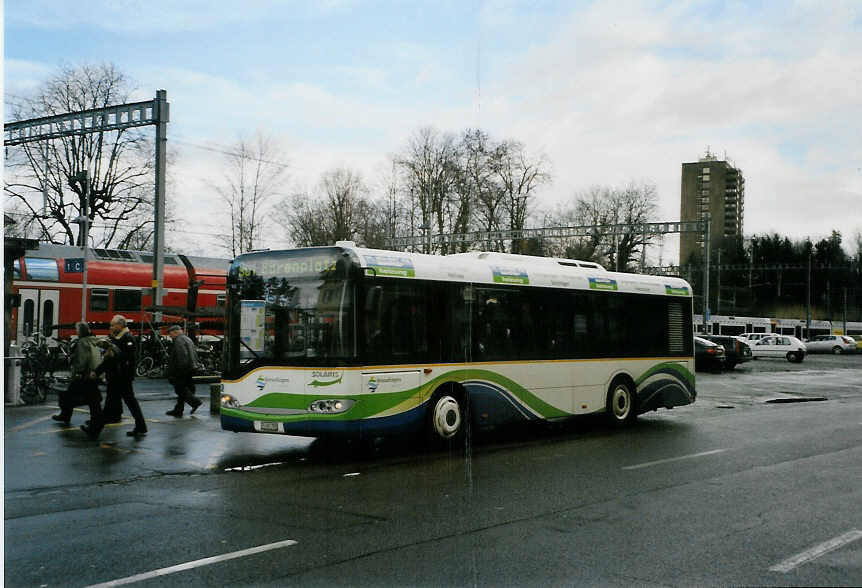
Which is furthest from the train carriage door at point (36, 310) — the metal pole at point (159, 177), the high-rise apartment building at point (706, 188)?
the high-rise apartment building at point (706, 188)

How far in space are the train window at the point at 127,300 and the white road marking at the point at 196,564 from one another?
29306 mm

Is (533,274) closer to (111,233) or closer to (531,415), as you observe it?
(531,415)

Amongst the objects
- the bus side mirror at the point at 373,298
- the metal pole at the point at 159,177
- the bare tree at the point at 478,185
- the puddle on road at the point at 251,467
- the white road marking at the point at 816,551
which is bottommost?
the puddle on road at the point at 251,467

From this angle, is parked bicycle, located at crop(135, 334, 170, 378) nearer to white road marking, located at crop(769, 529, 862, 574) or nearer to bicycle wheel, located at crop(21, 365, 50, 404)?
bicycle wheel, located at crop(21, 365, 50, 404)

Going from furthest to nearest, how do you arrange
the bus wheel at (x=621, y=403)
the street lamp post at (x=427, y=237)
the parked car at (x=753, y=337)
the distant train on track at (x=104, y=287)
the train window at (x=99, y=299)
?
the parked car at (x=753, y=337)
the street lamp post at (x=427, y=237)
the train window at (x=99, y=299)
the distant train on track at (x=104, y=287)
the bus wheel at (x=621, y=403)

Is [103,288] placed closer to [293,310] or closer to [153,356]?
[153,356]

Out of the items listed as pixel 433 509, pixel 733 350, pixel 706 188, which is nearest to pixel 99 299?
pixel 733 350

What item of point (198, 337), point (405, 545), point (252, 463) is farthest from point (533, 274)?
point (198, 337)

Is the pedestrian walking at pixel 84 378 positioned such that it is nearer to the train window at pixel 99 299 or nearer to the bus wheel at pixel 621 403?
the bus wheel at pixel 621 403

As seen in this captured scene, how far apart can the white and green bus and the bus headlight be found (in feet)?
0.04

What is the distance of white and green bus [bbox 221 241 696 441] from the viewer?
1178 centimetres

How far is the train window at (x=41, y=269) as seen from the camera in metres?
32.0

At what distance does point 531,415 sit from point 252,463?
461 centimetres

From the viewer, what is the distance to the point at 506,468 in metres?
11.2
